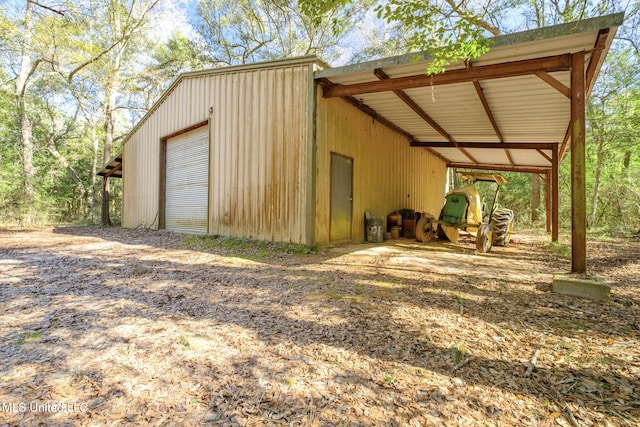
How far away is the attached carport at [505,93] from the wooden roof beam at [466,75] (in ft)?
0.04

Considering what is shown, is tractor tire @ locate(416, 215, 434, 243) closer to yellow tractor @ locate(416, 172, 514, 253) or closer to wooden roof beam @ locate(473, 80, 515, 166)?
yellow tractor @ locate(416, 172, 514, 253)

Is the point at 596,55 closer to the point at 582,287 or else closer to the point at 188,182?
the point at 582,287

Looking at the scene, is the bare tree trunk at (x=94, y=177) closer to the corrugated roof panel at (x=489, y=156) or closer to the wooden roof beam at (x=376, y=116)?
the wooden roof beam at (x=376, y=116)

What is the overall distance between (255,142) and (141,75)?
55.5 ft

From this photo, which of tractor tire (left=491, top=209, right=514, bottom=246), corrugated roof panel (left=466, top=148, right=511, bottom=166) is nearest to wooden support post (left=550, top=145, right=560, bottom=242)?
tractor tire (left=491, top=209, right=514, bottom=246)

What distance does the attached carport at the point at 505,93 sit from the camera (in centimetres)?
382

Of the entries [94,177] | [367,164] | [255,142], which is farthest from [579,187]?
[94,177]

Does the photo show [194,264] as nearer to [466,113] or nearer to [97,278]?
[97,278]

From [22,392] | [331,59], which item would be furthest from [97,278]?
[331,59]

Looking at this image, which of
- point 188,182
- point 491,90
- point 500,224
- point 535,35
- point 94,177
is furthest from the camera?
point 94,177

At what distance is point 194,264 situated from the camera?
15.5 ft

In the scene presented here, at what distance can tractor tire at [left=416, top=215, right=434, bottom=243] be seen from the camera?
319 inches

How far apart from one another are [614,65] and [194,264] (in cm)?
1762

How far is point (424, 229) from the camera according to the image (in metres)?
8.19
